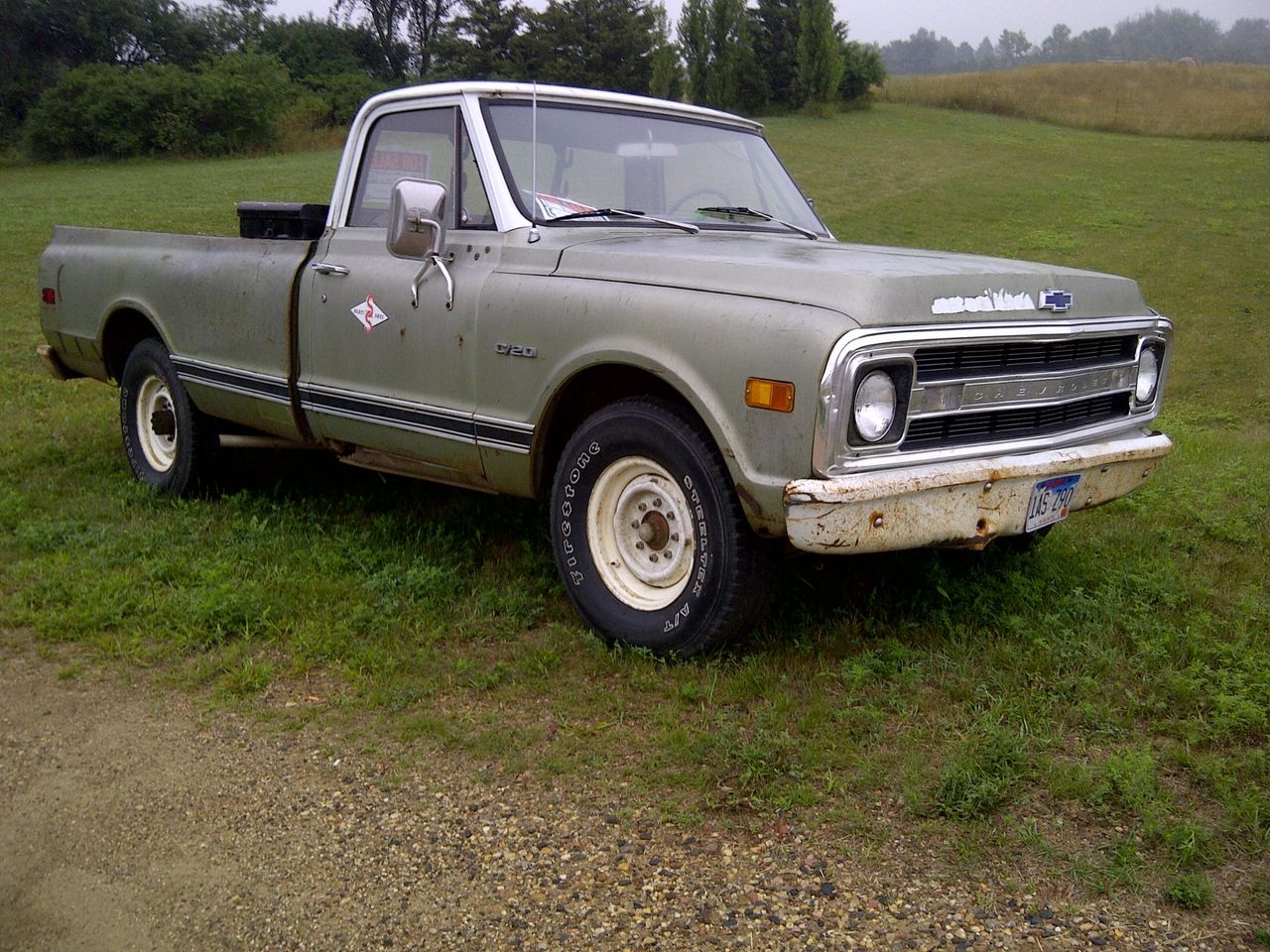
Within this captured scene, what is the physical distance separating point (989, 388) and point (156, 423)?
4.37 metres

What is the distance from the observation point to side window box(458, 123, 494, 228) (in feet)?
15.3

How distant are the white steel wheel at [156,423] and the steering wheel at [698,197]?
9.43ft

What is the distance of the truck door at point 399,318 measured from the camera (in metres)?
4.57

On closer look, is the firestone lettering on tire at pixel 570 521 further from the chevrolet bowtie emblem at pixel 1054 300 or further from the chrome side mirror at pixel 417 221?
the chevrolet bowtie emblem at pixel 1054 300

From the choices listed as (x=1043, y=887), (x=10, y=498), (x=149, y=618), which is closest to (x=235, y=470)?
(x=10, y=498)

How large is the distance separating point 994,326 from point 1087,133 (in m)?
34.5

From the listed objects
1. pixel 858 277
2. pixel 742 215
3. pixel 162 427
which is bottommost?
pixel 162 427

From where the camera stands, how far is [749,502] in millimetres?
3639

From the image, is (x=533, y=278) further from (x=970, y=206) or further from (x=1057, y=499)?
(x=970, y=206)

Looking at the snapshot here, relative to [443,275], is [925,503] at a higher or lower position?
lower

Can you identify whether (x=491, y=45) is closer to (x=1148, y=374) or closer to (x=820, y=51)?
(x=820, y=51)

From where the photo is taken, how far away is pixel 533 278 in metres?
4.32

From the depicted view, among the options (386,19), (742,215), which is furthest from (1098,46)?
(742,215)

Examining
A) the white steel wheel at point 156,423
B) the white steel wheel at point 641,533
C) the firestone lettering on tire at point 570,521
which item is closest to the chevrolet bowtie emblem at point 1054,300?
the white steel wheel at point 641,533
